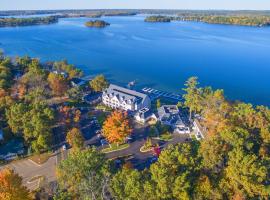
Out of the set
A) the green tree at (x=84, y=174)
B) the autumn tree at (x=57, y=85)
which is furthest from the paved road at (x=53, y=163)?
the autumn tree at (x=57, y=85)

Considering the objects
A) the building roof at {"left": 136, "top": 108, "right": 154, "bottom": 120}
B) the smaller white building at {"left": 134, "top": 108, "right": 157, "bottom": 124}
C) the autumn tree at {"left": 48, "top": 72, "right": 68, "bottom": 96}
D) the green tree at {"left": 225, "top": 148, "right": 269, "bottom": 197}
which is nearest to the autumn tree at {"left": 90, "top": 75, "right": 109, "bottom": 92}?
the autumn tree at {"left": 48, "top": 72, "right": 68, "bottom": 96}

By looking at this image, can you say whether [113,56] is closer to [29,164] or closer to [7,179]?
[29,164]

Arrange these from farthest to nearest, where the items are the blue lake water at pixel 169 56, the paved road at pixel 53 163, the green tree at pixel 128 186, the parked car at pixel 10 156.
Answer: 1. the blue lake water at pixel 169 56
2. the parked car at pixel 10 156
3. the paved road at pixel 53 163
4. the green tree at pixel 128 186

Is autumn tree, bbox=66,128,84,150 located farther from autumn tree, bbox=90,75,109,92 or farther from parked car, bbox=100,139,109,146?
autumn tree, bbox=90,75,109,92

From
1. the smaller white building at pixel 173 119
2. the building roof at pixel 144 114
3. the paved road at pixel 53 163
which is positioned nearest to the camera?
the paved road at pixel 53 163

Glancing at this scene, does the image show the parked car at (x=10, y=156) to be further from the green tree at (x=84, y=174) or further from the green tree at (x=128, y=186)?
the green tree at (x=128, y=186)

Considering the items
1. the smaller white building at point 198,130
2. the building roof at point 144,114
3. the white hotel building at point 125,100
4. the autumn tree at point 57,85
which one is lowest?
the smaller white building at point 198,130
